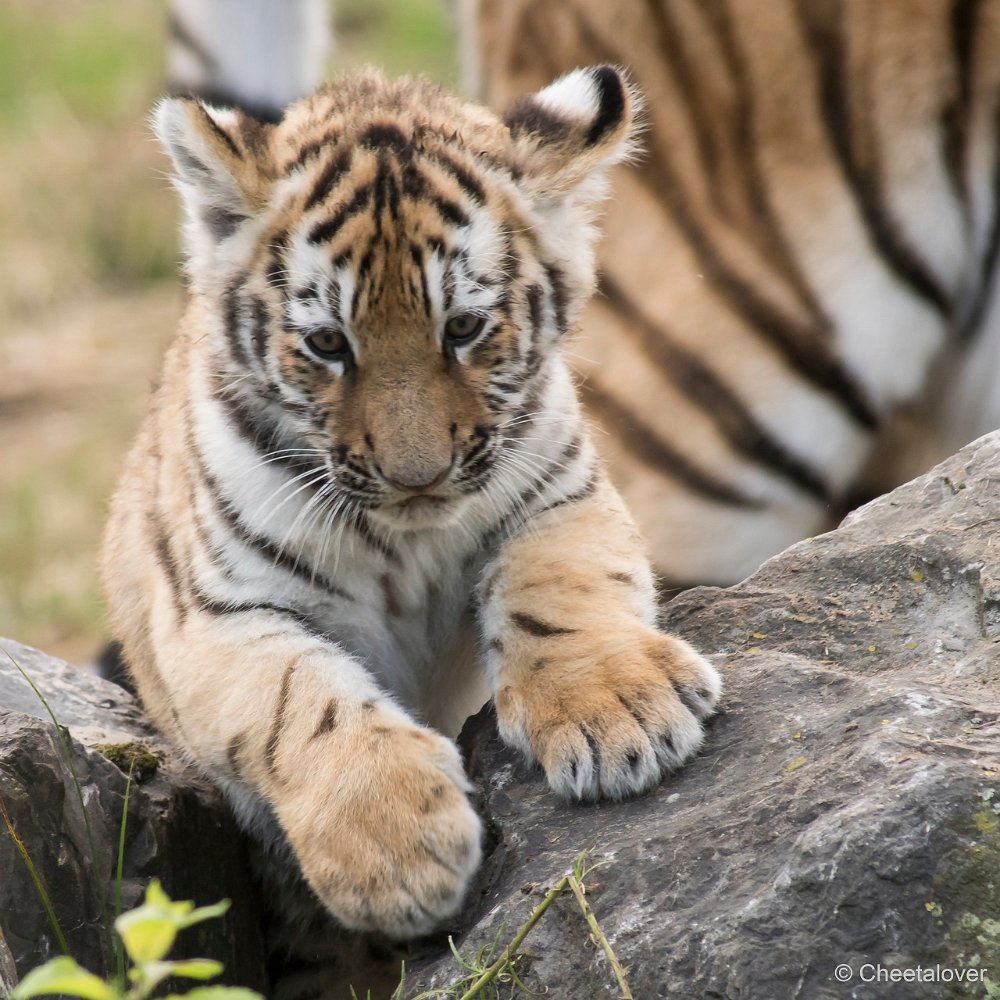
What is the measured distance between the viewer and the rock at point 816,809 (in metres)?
1.96

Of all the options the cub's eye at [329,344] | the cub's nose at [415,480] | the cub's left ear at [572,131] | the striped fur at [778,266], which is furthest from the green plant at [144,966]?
the striped fur at [778,266]

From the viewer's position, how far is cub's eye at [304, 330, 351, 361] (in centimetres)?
257

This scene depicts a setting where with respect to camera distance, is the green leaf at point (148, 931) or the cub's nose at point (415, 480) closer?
the green leaf at point (148, 931)

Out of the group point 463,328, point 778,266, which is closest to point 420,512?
point 463,328

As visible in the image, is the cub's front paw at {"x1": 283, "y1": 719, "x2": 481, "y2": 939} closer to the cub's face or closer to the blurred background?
the cub's face

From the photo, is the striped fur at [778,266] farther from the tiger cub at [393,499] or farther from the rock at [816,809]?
the rock at [816,809]

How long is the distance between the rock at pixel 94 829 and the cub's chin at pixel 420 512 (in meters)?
0.61

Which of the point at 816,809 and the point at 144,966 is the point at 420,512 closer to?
the point at 816,809

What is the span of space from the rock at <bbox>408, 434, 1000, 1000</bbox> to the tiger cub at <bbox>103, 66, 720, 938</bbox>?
0.08 metres

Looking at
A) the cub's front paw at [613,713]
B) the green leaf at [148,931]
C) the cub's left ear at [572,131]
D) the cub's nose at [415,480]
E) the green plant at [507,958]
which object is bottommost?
the green plant at [507,958]

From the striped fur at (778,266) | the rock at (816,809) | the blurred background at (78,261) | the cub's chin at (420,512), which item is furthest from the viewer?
the blurred background at (78,261)

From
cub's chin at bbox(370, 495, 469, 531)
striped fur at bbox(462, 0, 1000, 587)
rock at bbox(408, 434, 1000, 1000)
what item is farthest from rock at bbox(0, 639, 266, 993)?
striped fur at bbox(462, 0, 1000, 587)

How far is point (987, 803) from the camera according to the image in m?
1.99

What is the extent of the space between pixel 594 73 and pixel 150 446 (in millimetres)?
1187
